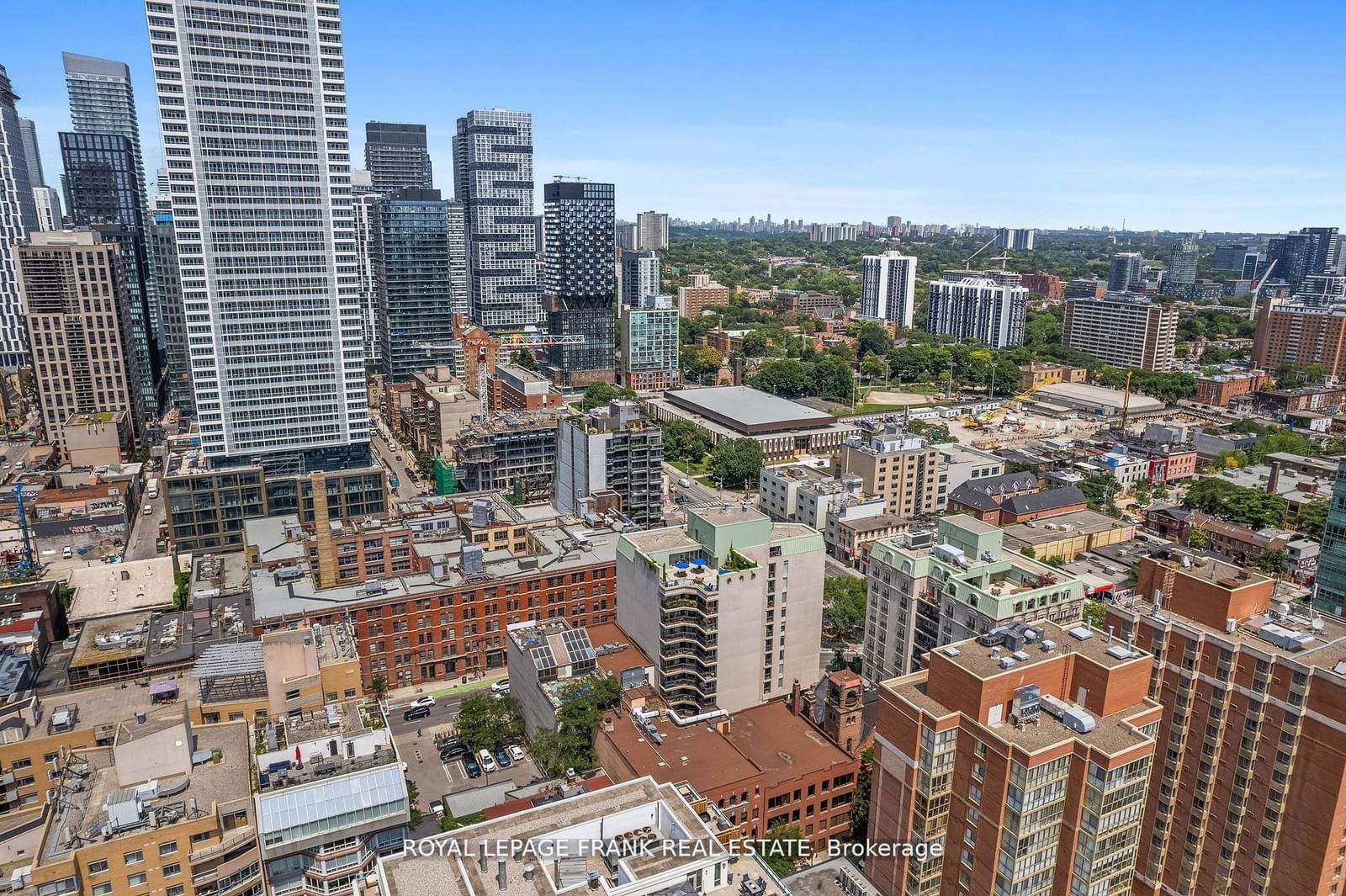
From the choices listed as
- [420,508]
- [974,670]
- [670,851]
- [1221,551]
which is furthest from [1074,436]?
→ [670,851]

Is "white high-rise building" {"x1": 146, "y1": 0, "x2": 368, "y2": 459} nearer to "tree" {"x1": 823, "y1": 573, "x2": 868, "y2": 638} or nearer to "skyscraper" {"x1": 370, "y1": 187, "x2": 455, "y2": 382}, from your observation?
"skyscraper" {"x1": 370, "y1": 187, "x2": 455, "y2": 382}

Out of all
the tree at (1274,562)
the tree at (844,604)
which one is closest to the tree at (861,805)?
the tree at (844,604)

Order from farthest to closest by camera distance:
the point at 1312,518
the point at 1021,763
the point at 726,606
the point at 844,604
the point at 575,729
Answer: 1. the point at 1312,518
2. the point at 844,604
3. the point at 726,606
4. the point at 575,729
5. the point at 1021,763

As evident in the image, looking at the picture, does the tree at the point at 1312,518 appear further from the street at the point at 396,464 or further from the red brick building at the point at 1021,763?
the street at the point at 396,464

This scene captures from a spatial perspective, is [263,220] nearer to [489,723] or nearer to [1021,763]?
[489,723]

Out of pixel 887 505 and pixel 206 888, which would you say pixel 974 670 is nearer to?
pixel 206 888

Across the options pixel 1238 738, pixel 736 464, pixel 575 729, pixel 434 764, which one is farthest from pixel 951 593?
pixel 736 464

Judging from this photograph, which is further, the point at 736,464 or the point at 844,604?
the point at 736,464
